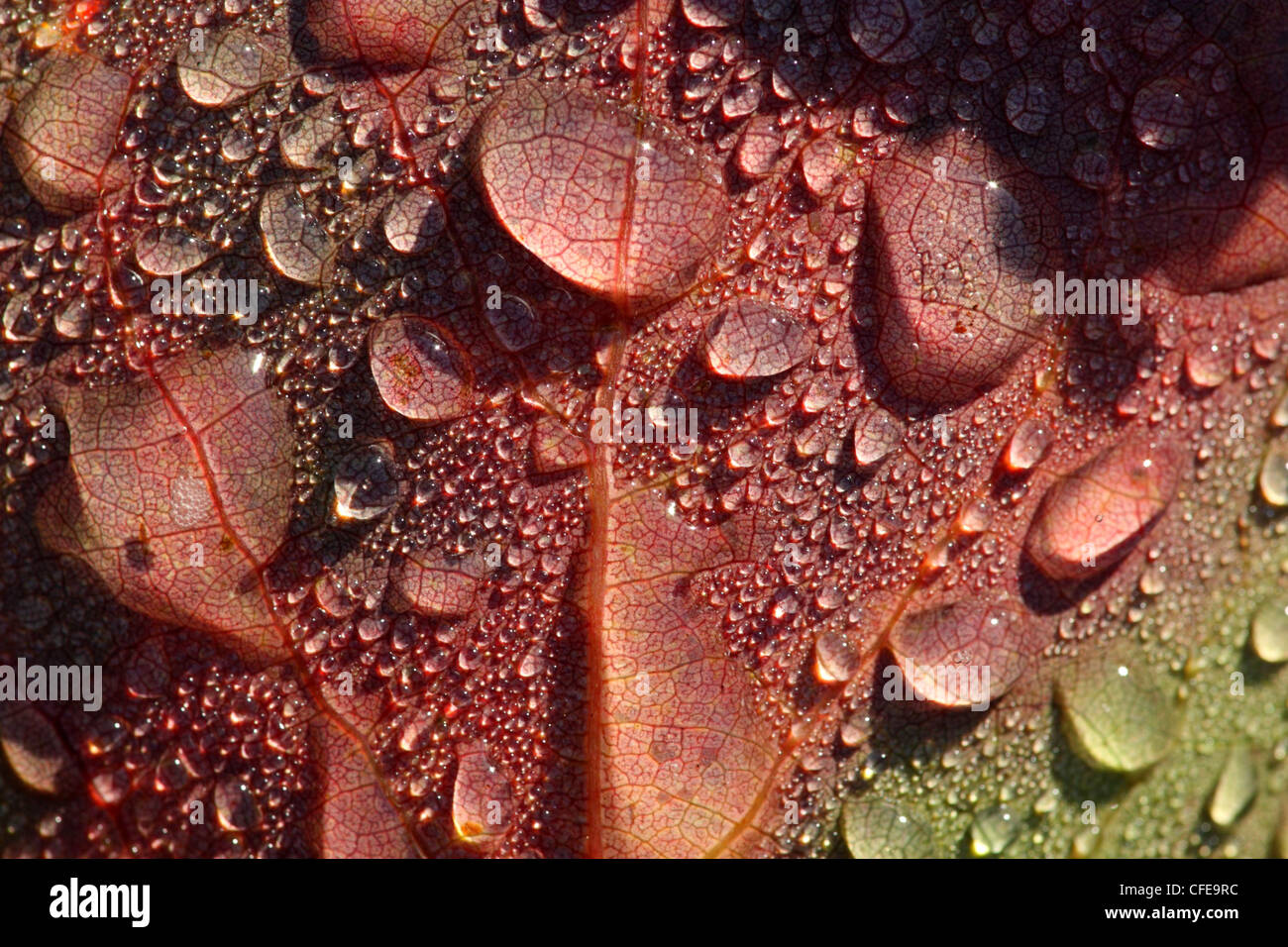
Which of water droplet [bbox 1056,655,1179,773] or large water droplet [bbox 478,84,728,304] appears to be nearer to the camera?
large water droplet [bbox 478,84,728,304]

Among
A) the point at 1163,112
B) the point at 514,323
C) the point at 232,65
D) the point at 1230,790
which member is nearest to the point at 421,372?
the point at 514,323

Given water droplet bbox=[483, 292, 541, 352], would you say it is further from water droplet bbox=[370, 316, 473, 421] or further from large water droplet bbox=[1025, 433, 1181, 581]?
large water droplet bbox=[1025, 433, 1181, 581]

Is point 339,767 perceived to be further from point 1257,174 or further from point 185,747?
point 1257,174

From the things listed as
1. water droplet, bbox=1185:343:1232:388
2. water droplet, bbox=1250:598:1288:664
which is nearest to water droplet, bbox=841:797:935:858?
water droplet, bbox=1250:598:1288:664

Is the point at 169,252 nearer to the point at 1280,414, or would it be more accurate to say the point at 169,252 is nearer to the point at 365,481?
the point at 365,481

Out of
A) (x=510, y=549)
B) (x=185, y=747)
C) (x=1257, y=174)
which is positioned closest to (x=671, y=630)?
(x=510, y=549)

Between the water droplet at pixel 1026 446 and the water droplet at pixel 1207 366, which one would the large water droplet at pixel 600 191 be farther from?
the water droplet at pixel 1207 366
